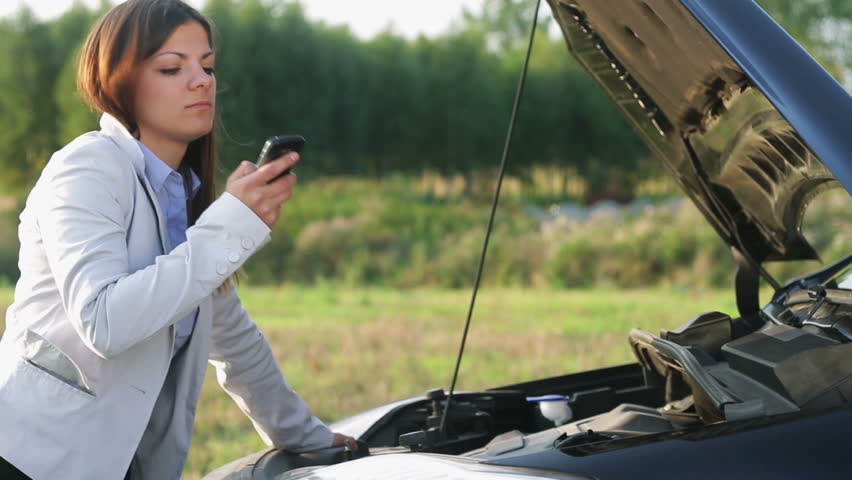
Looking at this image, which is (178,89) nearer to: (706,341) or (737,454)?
(737,454)

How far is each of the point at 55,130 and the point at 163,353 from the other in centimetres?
1796

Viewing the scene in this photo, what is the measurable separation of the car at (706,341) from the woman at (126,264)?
333 mm

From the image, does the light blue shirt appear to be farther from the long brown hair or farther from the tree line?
the tree line

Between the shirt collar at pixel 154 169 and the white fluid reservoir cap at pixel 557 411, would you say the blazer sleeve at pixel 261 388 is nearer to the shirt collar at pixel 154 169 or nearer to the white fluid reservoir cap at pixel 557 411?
the shirt collar at pixel 154 169

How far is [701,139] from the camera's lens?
7.32 ft

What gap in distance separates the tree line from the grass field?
6839 mm

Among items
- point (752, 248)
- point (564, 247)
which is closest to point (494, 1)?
point (564, 247)

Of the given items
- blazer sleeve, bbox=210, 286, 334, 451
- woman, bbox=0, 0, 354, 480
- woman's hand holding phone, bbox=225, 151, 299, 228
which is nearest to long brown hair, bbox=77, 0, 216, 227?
woman, bbox=0, 0, 354, 480

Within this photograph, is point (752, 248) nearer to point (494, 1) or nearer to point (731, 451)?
point (731, 451)

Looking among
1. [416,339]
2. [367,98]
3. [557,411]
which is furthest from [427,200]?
[557,411]

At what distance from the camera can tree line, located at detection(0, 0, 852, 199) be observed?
59.6 ft

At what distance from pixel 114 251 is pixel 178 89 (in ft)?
1.17

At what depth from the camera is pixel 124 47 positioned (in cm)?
169

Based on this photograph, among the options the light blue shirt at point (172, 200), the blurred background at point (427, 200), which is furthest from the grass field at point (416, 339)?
the light blue shirt at point (172, 200)
